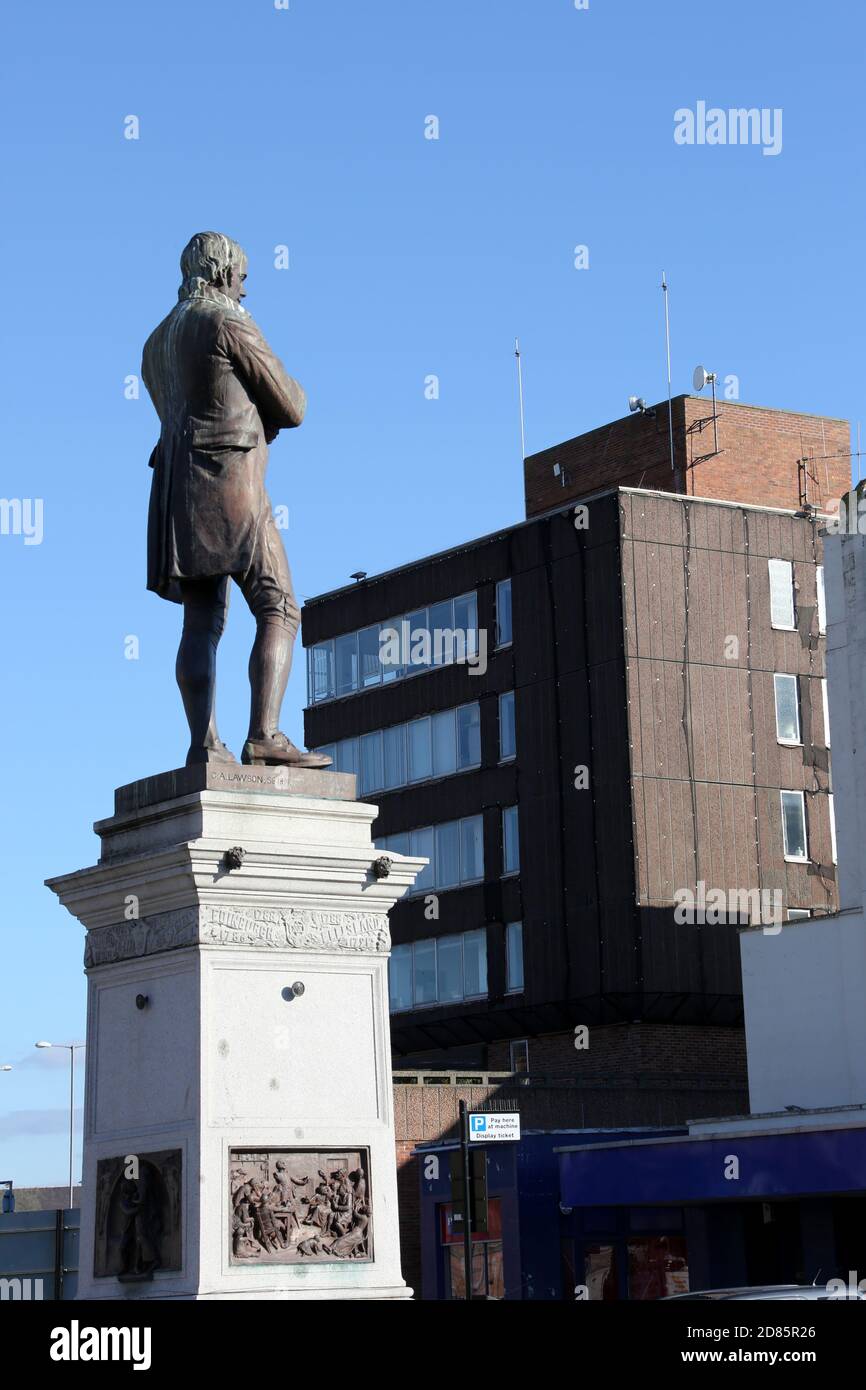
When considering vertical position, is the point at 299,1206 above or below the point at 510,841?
below

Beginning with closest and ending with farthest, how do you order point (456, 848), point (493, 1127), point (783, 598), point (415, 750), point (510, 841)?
point (493, 1127) < point (510, 841) < point (783, 598) < point (456, 848) < point (415, 750)

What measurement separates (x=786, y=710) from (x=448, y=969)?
11091mm

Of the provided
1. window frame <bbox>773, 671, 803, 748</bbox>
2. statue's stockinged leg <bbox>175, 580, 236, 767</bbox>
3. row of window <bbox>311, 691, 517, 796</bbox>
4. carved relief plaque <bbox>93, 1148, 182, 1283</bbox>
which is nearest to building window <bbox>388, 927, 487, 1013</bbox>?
row of window <bbox>311, 691, 517, 796</bbox>

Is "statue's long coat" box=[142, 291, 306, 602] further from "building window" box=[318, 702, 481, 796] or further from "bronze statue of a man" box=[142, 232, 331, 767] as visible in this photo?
"building window" box=[318, 702, 481, 796]

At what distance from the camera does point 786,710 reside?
59.5 metres

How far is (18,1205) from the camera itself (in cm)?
8550

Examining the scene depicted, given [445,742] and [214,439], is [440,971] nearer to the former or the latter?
[445,742]

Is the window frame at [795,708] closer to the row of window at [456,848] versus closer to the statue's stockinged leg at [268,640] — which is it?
the row of window at [456,848]

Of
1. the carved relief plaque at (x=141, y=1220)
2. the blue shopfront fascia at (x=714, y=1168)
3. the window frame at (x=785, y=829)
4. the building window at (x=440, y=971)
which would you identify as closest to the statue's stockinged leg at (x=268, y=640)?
the carved relief plaque at (x=141, y=1220)

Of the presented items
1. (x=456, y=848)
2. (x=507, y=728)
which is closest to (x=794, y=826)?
(x=507, y=728)
